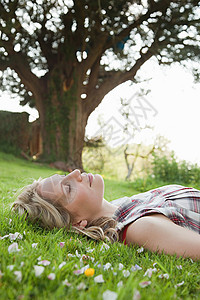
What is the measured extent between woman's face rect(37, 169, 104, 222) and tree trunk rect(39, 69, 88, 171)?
7935 millimetres

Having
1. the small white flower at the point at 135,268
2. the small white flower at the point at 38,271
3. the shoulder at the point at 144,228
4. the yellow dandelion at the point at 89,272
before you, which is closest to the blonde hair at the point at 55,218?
the shoulder at the point at 144,228

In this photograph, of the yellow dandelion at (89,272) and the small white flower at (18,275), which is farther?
the yellow dandelion at (89,272)

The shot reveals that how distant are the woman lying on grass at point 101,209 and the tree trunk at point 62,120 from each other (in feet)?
25.8

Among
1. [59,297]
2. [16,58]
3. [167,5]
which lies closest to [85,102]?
[16,58]

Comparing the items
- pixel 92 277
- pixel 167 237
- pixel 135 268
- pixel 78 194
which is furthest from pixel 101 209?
pixel 92 277

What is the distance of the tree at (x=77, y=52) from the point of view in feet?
29.0

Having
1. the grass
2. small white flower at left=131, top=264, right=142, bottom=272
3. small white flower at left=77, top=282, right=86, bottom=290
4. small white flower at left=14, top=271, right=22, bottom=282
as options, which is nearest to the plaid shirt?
the grass

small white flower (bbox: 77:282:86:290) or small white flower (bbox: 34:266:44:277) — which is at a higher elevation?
small white flower (bbox: 34:266:44:277)

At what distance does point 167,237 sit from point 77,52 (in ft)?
32.9

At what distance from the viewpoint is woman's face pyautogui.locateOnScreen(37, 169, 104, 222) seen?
79.0 inches


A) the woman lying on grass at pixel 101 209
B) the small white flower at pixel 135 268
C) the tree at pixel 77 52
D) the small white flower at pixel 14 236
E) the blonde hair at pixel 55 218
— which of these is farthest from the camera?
the tree at pixel 77 52

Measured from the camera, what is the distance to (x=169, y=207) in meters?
1.79

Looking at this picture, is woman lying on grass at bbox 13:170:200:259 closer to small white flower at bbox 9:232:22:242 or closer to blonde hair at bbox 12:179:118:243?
blonde hair at bbox 12:179:118:243

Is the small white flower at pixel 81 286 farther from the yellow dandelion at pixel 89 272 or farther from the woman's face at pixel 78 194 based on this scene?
the woman's face at pixel 78 194
